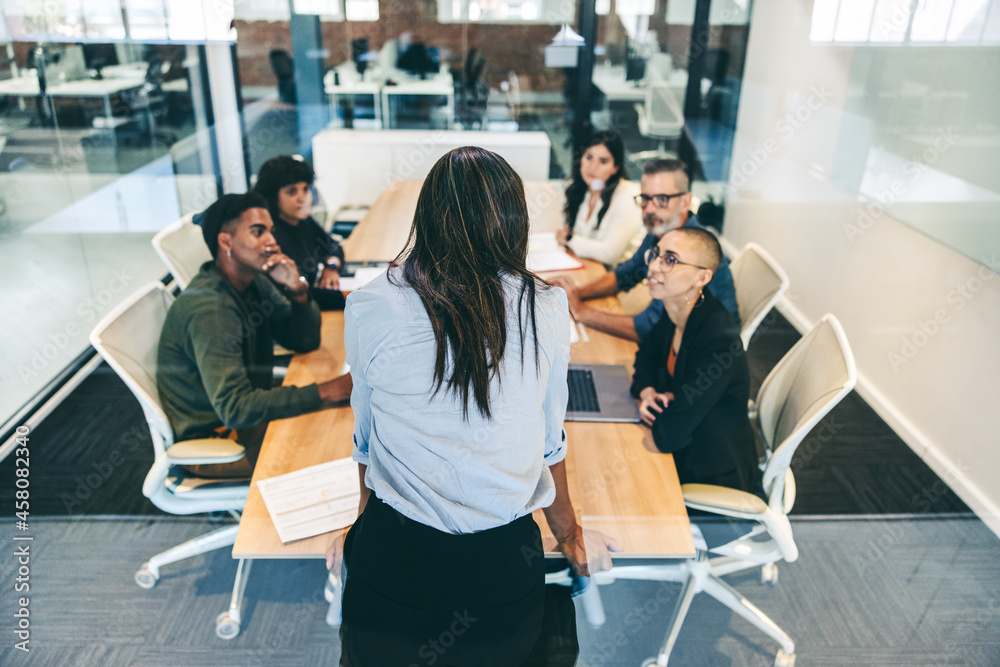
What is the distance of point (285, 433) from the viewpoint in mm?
1822

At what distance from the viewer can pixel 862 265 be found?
11.1ft

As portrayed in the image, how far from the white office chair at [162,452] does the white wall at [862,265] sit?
2.61 meters

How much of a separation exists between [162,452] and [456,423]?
1.20m

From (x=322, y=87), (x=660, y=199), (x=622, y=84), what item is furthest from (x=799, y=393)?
(x=322, y=87)

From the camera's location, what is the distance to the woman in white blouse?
3.13 metres

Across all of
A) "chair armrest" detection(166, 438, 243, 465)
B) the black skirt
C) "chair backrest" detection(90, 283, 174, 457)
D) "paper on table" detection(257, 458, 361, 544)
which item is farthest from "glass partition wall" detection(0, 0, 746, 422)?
the black skirt

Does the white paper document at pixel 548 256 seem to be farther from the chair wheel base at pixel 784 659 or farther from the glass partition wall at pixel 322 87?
the glass partition wall at pixel 322 87

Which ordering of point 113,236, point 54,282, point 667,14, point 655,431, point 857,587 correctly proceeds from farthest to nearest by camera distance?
point 667,14
point 113,236
point 54,282
point 857,587
point 655,431

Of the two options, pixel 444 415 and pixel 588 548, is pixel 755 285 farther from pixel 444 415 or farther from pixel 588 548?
pixel 444 415

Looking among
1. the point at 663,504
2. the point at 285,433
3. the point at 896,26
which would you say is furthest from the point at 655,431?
the point at 896,26

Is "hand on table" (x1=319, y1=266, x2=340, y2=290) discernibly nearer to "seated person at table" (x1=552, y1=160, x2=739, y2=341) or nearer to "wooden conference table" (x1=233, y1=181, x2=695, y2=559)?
"wooden conference table" (x1=233, y1=181, x2=695, y2=559)

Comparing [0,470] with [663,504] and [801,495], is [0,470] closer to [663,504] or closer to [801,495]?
[663,504]

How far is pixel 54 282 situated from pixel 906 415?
404 centimetres

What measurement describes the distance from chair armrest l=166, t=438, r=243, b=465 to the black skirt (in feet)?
2.31
